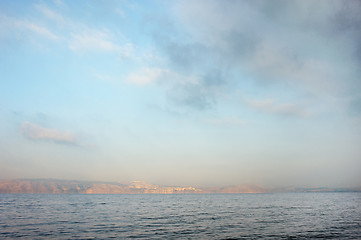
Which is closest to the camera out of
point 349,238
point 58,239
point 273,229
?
point 58,239

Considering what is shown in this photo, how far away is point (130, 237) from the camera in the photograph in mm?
35406

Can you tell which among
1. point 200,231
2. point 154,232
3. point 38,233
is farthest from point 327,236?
point 38,233

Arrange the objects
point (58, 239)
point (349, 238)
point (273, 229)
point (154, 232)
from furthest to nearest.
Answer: point (273, 229) < point (154, 232) < point (349, 238) < point (58, 239)

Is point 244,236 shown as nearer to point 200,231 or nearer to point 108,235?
point 200,231

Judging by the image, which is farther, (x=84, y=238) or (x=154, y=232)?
(x=154, y=232)

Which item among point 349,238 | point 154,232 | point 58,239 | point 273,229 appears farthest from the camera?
point 273,229

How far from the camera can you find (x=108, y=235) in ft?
119

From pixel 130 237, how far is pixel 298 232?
27.8 metres

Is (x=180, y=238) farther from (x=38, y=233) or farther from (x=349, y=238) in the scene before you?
(x=349, y=238)

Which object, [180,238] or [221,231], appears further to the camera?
[221,231]

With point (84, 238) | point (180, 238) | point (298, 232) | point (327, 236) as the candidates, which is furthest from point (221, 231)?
point (84, 238)

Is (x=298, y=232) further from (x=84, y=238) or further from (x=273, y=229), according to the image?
(x=84, y=238)

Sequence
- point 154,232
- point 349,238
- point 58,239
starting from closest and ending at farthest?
point 58,239 < point 349,238 < point 154,232

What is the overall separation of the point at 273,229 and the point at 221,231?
9947mm
